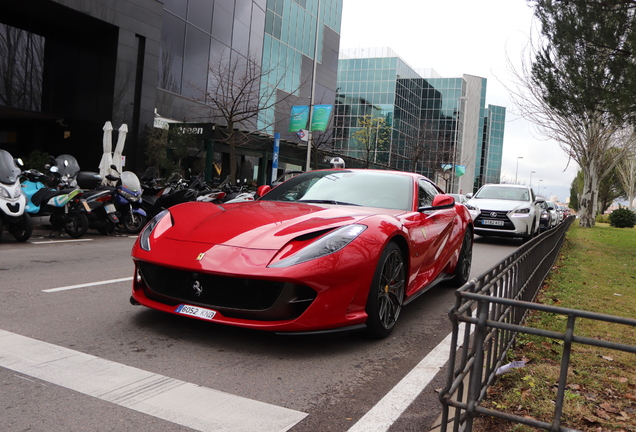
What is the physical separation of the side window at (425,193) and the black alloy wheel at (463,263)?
0.93 meters

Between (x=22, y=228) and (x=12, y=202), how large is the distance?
66 cm

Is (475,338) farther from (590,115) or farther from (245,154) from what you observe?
(245,154)

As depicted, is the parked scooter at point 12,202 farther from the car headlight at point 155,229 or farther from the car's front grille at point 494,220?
the car's front grille at point 494,220

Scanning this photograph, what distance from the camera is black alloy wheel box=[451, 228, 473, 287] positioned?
6.55m

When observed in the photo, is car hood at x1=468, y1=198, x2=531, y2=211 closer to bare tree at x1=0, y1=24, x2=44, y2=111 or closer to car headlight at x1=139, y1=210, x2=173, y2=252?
car headlight at x1=139, y1=210, x2=173, y2=252

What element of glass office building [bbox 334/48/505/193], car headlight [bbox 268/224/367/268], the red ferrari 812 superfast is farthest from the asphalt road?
glass office building [bbox 334/48/505/193]

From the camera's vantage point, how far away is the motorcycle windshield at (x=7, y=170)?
843 centimetres

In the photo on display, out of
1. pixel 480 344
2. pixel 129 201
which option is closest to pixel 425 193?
pixel 480 344

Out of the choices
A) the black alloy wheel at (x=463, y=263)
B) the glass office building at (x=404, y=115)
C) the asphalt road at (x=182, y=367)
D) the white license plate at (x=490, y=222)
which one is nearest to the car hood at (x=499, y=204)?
the white license plate at (x=490, y=222)

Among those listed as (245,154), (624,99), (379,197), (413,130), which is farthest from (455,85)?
(379,197)

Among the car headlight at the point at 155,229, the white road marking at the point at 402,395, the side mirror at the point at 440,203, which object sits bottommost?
the white road marking at the point at 402,395

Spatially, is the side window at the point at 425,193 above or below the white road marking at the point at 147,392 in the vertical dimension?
above

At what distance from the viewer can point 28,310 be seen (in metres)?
4.39

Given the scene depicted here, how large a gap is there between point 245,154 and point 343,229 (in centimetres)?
2479
